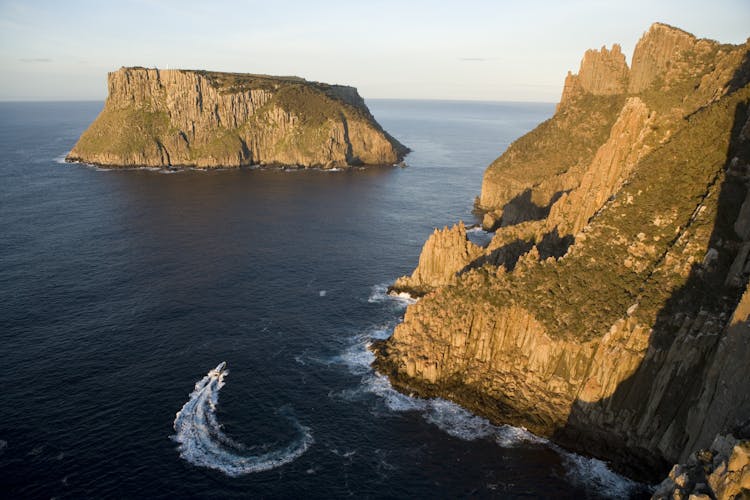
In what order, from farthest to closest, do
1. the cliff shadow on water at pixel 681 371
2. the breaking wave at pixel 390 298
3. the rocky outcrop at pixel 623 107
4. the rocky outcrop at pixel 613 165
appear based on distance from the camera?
1. the breaking wave at pixel 390 298
2. the rocky outcrop at pixel 623 107
3. the rocky outcrop at pixel 613 165
4. the cliff shadow on water at pixel 681 371

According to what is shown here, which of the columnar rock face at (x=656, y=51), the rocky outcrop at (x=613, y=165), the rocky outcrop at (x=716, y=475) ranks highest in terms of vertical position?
the columnar rock face at (x=656, y=51)

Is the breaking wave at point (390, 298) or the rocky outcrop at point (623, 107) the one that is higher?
the rocky outcrop at point (623, 107)

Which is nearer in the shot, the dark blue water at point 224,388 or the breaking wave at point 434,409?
the dark blue water at point 224,388

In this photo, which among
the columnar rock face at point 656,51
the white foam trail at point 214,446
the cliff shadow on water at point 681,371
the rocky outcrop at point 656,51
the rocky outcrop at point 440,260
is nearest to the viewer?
the cliff shadow on water at point 681,371

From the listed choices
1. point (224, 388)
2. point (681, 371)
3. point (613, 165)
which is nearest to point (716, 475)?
point (681, 371)

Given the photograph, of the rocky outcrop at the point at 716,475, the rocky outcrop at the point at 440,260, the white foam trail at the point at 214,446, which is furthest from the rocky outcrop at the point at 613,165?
the white foam trail at the point at 214,446

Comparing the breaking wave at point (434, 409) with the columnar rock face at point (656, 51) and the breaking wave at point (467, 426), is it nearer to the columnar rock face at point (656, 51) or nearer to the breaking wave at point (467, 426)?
the breaking wave at point (467, 426)

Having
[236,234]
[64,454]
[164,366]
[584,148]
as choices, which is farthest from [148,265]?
[584,148]

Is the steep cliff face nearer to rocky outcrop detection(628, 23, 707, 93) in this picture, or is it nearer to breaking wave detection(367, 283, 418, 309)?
breaking wave detection(367, 283, 418, 309)
